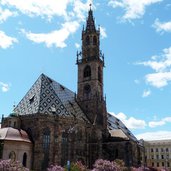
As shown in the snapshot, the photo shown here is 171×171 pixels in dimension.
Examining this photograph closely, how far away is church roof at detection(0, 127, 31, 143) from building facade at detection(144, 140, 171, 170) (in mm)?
55978

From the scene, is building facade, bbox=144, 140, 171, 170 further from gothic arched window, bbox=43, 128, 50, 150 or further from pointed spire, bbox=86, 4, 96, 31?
gothic arched window, bbox=43, 128, 50, 150

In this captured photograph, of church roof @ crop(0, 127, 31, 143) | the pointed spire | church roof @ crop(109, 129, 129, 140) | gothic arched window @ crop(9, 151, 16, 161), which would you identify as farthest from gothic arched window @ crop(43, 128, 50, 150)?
the pointed spire

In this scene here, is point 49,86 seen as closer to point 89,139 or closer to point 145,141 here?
point 89,139

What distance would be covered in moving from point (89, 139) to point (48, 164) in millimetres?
10856

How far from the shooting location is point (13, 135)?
44938mm

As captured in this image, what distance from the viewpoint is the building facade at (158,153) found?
93.1 meters

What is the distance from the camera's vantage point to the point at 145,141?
3979 inches

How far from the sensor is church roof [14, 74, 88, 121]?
50569 millimetres

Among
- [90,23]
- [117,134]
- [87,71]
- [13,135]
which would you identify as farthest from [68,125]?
[90,23]

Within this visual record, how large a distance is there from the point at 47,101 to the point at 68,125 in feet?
17.4

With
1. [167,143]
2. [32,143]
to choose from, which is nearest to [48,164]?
[32,143]

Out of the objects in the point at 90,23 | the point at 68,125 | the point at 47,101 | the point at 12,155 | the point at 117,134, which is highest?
the point at 90,23

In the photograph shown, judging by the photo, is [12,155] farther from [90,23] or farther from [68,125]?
[90,23]

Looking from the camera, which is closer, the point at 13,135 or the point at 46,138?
the point at 13,135
